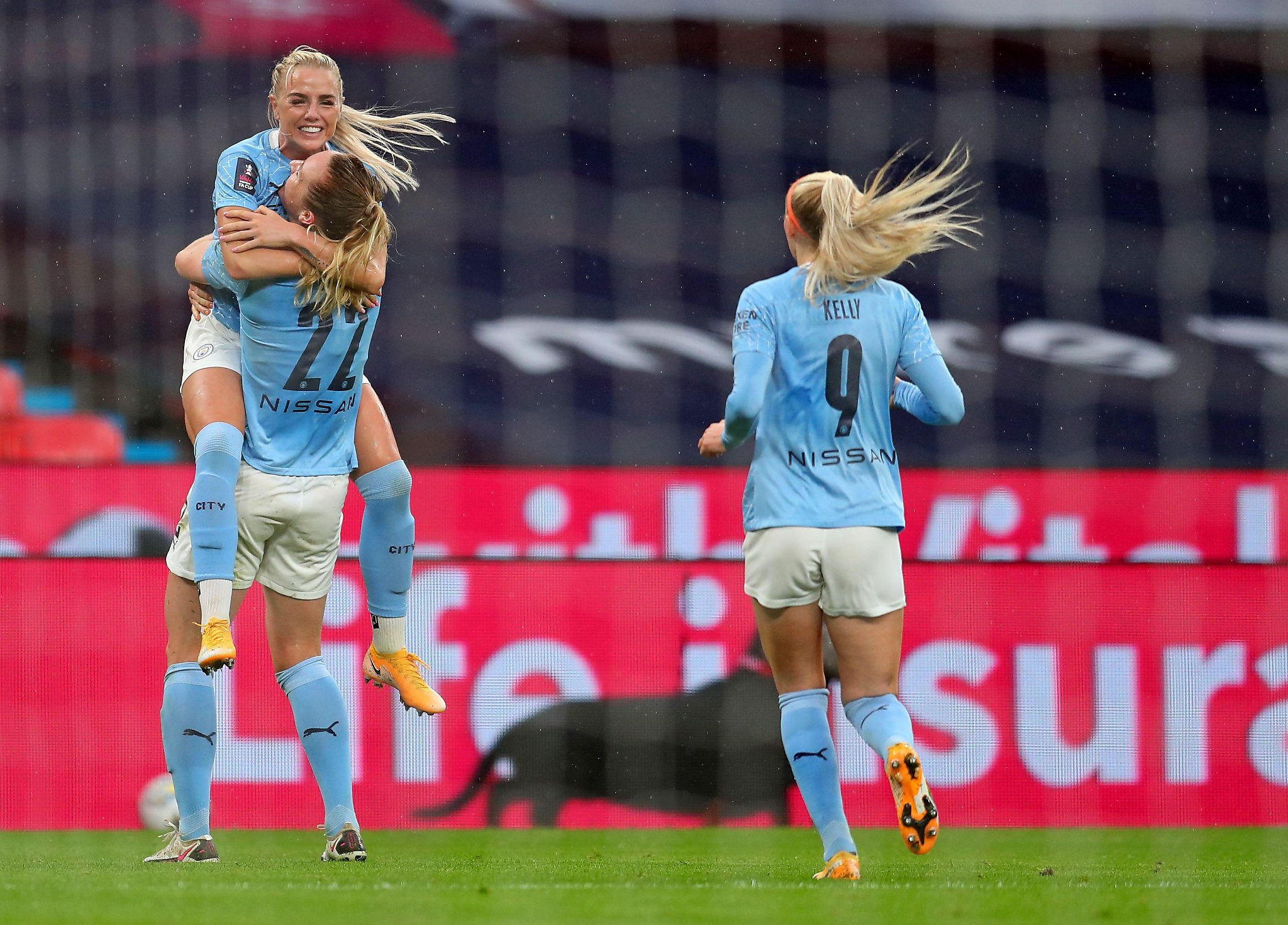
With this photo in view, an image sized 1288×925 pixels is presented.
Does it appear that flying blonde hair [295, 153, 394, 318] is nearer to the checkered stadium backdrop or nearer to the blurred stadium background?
the blurred stadium background

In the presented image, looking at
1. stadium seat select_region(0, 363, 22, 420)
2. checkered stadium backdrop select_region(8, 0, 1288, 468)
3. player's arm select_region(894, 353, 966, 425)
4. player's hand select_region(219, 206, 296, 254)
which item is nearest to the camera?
player's arm select_region(894, 353, 966, 425)

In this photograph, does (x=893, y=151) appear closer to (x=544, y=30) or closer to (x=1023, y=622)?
(x=544, y=30)

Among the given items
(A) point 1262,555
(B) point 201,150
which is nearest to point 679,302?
(B) point 201,150

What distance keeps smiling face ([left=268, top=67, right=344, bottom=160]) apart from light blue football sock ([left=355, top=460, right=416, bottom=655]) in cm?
82

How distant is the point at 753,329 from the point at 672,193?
6.43 m

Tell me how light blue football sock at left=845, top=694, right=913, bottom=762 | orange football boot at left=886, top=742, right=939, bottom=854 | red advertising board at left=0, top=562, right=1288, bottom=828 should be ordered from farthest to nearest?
red advertising board at left=0, top=562, right=1288, bottom=828
light blue football sock at left=845, top=694, right=913, bottom=762
orange football boot at left=886, top=742, right=939, bottom=854

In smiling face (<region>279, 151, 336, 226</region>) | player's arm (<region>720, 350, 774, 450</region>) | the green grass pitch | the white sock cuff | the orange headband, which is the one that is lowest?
the green grass pitch

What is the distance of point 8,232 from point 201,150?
1.39 meters

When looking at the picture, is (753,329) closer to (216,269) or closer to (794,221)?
(794,221)

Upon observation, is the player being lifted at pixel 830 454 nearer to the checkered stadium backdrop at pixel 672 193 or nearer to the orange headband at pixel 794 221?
A: the orange headband at pixel 794 221

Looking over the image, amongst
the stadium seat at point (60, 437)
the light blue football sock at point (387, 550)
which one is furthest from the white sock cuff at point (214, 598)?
the stadium seat at point (60, 437)

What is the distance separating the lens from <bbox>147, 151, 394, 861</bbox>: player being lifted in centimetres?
406

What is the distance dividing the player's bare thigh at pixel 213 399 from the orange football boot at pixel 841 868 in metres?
1.68

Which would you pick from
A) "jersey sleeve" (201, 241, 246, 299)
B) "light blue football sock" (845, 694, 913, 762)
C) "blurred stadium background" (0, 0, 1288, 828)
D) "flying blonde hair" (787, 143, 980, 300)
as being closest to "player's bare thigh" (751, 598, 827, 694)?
"light blue football sock" (845, 694, 913, 762)
